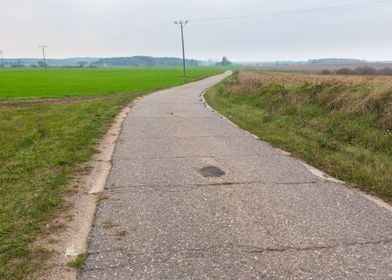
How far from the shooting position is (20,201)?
4797 millimetres

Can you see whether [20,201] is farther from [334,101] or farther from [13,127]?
[334,101]

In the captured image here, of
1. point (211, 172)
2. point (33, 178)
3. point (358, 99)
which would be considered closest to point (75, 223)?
point (33, 178)

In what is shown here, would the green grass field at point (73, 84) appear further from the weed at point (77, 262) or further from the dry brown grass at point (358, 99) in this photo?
the weed at point (77, 262)

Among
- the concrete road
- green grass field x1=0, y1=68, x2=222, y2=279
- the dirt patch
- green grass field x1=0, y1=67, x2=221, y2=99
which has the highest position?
green grass field x1=0, y1=67, x2=221, y2=99

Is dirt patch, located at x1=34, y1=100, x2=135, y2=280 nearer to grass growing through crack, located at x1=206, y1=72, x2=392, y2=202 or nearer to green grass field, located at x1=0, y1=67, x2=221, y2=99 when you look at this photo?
grass growing through crack, located at x1=206, y1=72, x2=392, y2=202

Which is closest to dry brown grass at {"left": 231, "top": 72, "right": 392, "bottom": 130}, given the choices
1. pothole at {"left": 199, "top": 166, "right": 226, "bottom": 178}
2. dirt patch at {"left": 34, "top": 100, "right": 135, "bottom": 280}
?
pothole at {"left": 199, "top": 166, "right": 226, "bottom": 178}

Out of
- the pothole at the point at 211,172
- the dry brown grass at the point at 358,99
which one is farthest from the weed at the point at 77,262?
the dry brown grass at the point at 358,99

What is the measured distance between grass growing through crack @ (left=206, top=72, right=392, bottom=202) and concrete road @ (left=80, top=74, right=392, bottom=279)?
29.5 inches

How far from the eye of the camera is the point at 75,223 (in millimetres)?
4234

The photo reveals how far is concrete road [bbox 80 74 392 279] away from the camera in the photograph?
3.33m

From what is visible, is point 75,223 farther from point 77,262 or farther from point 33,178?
point 33,178

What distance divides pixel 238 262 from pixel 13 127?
35.8 feet

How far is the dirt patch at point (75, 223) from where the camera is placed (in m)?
3.30

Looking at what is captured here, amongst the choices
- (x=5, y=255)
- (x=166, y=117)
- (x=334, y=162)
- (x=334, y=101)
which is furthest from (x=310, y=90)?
(x=5, y=255)
